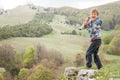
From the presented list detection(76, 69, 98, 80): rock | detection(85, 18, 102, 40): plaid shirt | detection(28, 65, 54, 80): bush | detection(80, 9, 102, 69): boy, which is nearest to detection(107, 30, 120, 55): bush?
detection(28, 65, 54, 80): bush

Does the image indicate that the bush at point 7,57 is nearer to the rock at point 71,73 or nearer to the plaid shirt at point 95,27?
the rock at point 71,73

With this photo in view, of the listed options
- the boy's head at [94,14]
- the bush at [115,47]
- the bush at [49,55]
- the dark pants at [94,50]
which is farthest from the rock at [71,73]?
the bush at [49,55]

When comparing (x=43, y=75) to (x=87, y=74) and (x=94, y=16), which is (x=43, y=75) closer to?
(x=94, y=16)

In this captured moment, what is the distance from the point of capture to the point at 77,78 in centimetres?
2027

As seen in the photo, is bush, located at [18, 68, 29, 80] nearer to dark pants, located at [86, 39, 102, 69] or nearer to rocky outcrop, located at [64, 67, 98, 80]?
rocky outcrop, located at [64, 67, 98, 80]

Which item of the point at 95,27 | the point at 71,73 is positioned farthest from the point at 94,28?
the point at 71,73

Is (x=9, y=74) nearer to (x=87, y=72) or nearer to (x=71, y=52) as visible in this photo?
(x=71, y=52)

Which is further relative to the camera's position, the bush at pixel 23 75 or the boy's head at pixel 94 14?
the bush at pixel 23 75

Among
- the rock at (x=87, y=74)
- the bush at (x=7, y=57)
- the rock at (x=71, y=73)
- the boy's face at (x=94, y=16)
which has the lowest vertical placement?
the bush at (x=7, y=57)

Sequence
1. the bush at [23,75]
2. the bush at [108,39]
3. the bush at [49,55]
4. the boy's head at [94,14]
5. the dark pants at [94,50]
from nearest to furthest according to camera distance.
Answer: the boy's head at [94,14] < the dark pants at [94,50] < the bush at [23,75] < the bush at [49,55] < the bush at [108,39]

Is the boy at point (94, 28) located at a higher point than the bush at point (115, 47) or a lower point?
higher

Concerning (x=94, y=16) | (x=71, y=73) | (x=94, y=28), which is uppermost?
(x=94, y=16)

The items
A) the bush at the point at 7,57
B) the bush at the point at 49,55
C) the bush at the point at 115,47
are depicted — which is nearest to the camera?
the bush at the point at 115,47

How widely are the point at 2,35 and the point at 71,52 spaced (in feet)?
132
